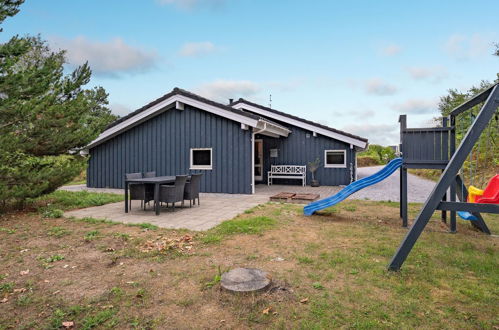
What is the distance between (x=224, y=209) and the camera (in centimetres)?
762

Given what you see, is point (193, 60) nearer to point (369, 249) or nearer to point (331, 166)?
point (331, 166)

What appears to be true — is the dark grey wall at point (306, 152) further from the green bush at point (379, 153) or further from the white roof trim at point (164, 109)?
the green bush at point (379, 153)

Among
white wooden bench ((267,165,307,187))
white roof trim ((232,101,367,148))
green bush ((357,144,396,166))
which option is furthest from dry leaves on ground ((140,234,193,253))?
green bush ((357,144,396,166))

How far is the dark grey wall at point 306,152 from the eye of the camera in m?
13.3

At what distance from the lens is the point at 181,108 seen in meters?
11.5

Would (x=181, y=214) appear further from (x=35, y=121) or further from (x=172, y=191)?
(x=35, y=121)

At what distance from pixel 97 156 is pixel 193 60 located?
6117 millimetres

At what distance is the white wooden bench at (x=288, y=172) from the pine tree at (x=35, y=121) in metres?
8.10

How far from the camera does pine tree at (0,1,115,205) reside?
273 inches

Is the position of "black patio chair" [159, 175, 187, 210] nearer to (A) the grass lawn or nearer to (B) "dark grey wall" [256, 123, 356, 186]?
(A) the grass lawn

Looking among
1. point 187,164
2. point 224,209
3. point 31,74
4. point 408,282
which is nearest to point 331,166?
point 187,164

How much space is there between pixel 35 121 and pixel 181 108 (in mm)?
5020

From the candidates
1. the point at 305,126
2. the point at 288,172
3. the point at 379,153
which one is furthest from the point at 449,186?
the point at 379,153

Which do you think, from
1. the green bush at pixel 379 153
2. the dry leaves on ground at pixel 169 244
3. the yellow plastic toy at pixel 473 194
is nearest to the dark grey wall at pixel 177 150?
the dry leaves on ground at pixel 169 244
